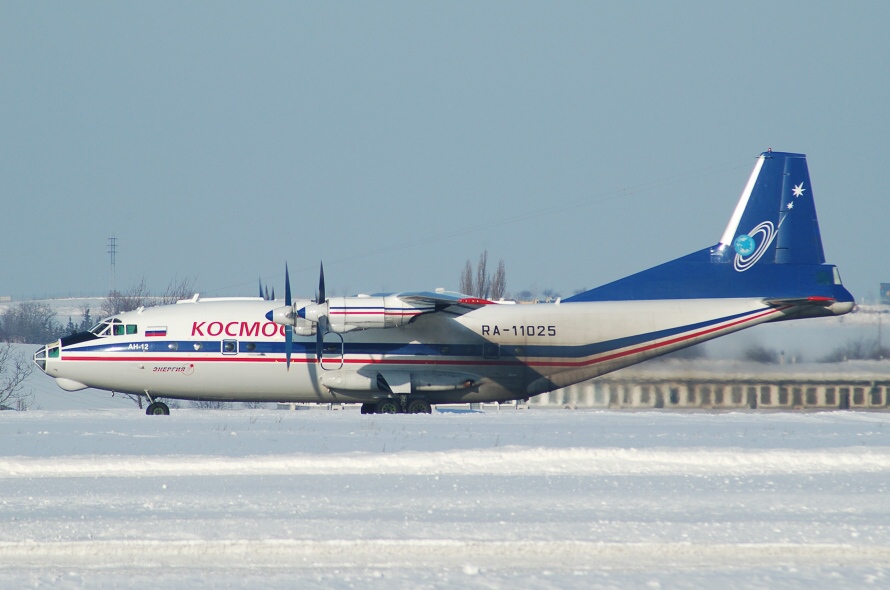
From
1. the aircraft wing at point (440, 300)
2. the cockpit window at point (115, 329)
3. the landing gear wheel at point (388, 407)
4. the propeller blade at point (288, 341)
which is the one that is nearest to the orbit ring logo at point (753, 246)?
the aircraft wing at point (440, 300)

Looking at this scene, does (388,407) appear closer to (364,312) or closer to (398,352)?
(398,352)

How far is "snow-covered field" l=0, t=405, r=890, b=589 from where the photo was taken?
827 cm

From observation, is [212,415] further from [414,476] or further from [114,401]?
[114,401]

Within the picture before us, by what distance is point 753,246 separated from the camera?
24859 mm

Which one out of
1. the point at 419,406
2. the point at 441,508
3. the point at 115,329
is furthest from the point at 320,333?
the point at 441,508

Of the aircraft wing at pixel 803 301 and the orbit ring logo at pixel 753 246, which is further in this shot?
the orbit ring logo at pixel 753 246

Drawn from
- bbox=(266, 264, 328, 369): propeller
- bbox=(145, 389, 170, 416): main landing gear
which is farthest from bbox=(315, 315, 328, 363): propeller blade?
bbox=(145, 389, 170, 416): main landing gear

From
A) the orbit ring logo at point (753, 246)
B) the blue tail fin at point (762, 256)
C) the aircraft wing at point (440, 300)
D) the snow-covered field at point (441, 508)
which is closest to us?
the snow-covered field at point (441, 508)

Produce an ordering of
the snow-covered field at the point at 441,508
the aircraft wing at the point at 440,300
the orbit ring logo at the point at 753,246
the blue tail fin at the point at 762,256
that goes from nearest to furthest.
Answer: the snow-covered field at the point at 441,508 → the aircraft wing at the point at 440,300 → the blue tail fin at the point at 762,256 → the orbit ring logo at the point at 753,246

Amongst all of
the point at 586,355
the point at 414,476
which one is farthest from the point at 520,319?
the point at 414,476

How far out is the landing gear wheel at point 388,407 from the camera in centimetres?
2377

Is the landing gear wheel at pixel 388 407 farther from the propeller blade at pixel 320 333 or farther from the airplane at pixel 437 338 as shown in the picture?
the propeller blade at pixel 320 333

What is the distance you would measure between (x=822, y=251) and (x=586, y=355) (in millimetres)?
6703

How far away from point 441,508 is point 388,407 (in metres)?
13.3
